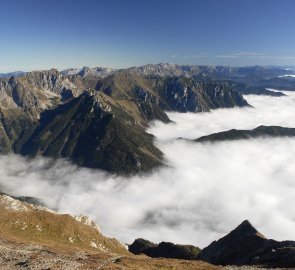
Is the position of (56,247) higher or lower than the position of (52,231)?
lower

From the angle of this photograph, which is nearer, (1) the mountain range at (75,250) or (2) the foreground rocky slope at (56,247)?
(2) the foreground rocky slope at (56,247)

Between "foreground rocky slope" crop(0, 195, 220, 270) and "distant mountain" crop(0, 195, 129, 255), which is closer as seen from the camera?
"foreground rocky slope" crop(0, 195, 220, 270)

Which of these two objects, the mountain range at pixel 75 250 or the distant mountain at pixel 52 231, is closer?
the mountain range at pixel 75 250

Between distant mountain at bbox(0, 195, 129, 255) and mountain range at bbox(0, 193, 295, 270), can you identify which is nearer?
mountain range at bbox(0, 193, 295, 270)

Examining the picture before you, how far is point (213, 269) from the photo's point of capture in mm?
101562

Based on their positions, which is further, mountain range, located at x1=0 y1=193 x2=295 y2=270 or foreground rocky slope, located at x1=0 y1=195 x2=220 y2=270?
mountain range, located at x1=0 y1=193 x2=295 y2=270

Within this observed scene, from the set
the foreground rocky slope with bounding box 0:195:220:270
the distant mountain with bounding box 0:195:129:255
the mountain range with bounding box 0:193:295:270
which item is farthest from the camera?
the distant mountain with bounding box 0:195:129:255

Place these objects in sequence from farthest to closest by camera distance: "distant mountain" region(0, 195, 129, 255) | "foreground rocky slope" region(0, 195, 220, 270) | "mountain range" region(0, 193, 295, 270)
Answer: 1. "distant mountain" region(0, 195, 129, 255)
2. "mountain range" region(0, 193, 295, 270)
3. "foreground rocky slope" region(0, 195, 220, 270)

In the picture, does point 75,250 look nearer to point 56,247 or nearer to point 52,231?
point 56,247

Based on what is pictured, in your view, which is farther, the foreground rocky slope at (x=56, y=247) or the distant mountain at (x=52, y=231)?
the distant mountain at (x=52, y=231)

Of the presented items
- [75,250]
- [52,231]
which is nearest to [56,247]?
[75,250]

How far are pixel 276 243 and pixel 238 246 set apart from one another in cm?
2975

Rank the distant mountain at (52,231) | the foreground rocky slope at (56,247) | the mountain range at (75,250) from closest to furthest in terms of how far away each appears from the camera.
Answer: the foreground rocky slope at (56,247) < the mountain range at (75,250) < the distant mountain at (52,231)

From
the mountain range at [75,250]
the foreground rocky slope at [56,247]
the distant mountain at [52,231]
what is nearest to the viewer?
the foreground rocky slope at [56,247]
